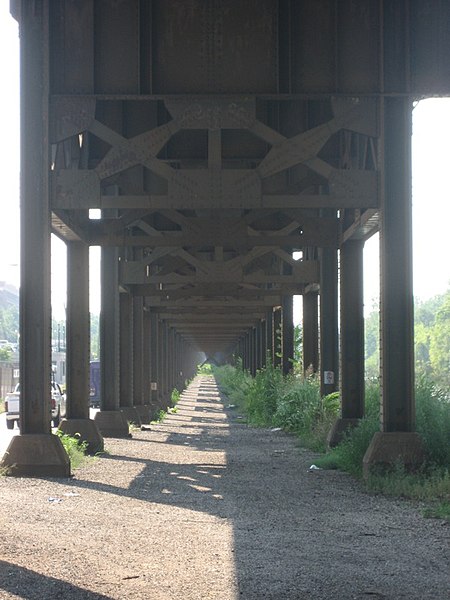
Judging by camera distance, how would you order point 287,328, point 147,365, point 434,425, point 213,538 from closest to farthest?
point 213,538 < point 434,425 < point 287,328 < point 147,365

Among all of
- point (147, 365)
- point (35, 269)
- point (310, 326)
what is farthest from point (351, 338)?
point (147, 365)

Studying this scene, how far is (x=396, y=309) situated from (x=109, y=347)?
1101 centimetres

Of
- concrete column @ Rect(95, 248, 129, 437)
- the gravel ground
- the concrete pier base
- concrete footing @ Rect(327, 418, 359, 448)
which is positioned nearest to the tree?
the concrete pier base

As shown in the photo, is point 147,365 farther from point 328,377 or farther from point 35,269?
point 35,269

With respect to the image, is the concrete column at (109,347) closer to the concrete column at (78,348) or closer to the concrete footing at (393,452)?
the concrete column at (78,348)

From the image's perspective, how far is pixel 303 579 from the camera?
7.50 meters

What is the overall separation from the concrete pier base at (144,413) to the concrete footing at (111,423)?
17.5 ft

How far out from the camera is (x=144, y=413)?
31484 mm

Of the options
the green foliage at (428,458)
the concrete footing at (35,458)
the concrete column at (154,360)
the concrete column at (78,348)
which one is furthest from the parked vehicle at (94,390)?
the concrete footing at (35,458)

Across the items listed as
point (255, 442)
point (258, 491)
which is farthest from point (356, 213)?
point (255, 442)

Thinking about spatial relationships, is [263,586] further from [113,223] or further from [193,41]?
[113,223]

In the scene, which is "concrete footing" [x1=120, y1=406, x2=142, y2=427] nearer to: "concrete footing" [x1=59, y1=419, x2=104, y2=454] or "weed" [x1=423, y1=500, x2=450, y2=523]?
"concrete footing" [x1=59, y1=419, x2=104, y2=454]

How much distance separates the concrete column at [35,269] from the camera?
14.7 m

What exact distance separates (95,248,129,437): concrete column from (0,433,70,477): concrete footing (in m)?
9.05
